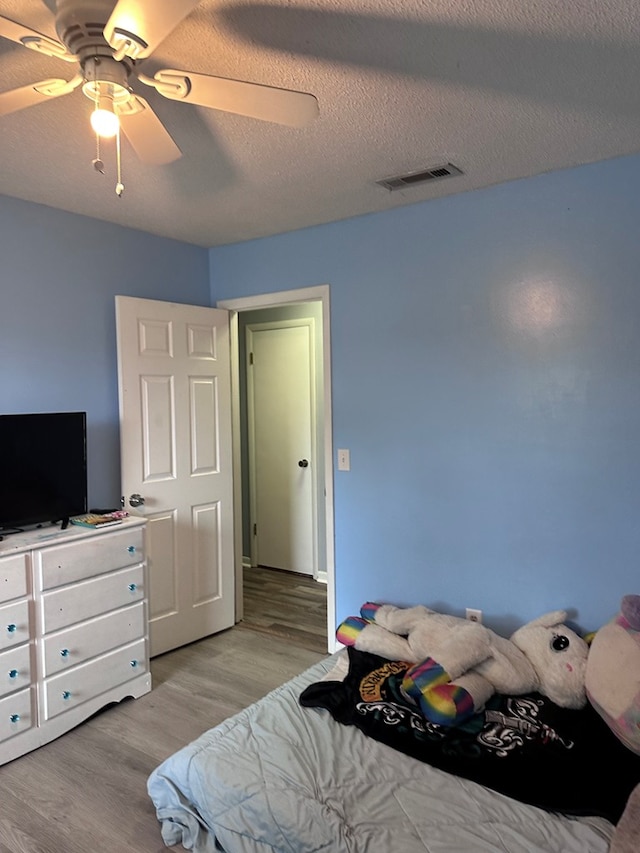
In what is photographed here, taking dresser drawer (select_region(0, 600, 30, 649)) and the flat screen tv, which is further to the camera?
the flat screen tv

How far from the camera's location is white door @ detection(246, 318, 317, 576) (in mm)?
4777

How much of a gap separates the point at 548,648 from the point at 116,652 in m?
2.00

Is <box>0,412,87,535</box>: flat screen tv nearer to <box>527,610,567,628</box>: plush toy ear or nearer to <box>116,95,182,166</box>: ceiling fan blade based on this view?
<box>116,95,182,166</box>: ceiling fan blade

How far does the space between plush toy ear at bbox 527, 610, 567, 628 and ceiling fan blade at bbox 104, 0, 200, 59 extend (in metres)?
2.52

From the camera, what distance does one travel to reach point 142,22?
1.21 meters

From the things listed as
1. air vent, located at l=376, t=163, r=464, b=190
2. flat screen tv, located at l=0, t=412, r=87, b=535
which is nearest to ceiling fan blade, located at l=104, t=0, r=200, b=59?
air vent, located at l=376, t=163, r=464, b=190

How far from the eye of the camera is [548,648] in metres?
2.38

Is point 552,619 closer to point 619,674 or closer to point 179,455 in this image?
point 619,674

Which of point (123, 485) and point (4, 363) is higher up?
point (4, 363)

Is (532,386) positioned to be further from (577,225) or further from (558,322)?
(577,225)

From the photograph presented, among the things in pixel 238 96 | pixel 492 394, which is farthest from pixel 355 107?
pixel 492 394

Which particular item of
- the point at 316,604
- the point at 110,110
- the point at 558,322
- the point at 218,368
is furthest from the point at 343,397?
the point at 110,110

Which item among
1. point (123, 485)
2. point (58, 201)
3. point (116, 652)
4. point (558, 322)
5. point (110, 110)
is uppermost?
point (58, 201)

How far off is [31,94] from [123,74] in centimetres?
25
